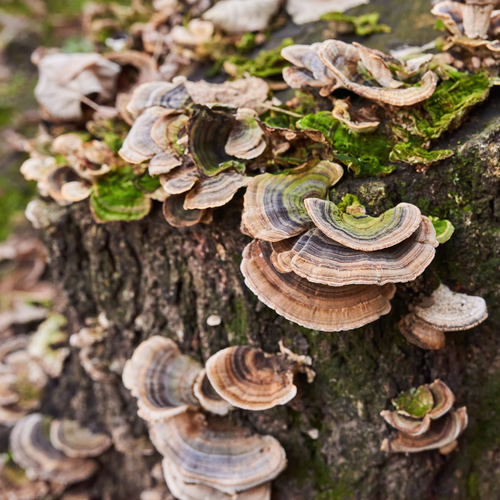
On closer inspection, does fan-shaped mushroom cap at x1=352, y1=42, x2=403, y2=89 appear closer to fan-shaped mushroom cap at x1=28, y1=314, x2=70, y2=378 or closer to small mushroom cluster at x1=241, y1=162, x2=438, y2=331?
small mushroom cluster at x1=241, y1=162, x2=438, y2=331

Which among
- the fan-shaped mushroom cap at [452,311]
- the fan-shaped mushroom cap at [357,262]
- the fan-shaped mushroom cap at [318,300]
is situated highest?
the fan-shaped mushroom cap at [357,262]

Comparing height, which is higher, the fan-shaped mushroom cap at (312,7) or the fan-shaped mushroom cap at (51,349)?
the fan-shaped mushroom cap at (312,7)

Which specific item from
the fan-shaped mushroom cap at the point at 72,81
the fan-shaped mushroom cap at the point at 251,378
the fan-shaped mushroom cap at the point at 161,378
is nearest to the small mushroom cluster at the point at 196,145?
the fan-shaped mushroom cap at the point at 251,378

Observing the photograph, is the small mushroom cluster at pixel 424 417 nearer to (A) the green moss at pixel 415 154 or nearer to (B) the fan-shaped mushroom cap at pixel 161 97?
(A) the green moss at pixel 415 154

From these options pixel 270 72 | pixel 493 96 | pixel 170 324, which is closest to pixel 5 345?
pixel 170 324

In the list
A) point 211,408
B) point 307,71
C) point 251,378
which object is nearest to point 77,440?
point 211,408

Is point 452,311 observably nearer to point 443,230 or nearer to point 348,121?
point 443,230

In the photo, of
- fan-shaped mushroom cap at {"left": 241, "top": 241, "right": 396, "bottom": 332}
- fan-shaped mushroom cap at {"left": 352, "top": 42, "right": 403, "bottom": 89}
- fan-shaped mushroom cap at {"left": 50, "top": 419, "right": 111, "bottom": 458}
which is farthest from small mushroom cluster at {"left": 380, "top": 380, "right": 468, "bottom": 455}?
fan-shaped mushroom cap at {"left": 50, "top": 419, "right": 111, "bottom": 458}

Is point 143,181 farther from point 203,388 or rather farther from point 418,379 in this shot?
point 418,379
